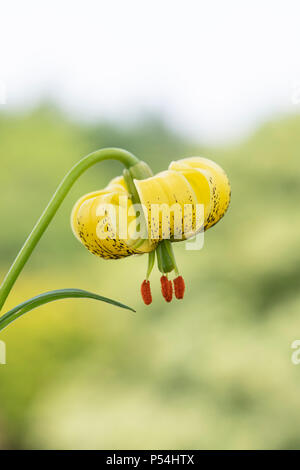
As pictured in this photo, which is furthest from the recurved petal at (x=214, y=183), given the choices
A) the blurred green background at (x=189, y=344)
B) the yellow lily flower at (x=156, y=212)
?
the blurred green background at (x=189, y=344)

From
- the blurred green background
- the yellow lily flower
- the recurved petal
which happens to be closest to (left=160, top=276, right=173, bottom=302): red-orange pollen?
the yellow lily flower

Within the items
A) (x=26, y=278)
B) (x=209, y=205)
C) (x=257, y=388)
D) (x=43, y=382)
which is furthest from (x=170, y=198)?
(x=26, y=278)

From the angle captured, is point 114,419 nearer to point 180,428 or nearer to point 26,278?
point 180,428

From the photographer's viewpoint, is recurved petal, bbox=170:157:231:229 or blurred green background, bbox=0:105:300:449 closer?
recurved petal, bbox=170:157:231:229

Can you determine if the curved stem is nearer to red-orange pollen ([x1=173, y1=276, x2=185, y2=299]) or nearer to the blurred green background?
red-orange pollen ([x1=173, y1=276, x2=185, y2=299])

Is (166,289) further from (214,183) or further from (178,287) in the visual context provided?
(214,183)

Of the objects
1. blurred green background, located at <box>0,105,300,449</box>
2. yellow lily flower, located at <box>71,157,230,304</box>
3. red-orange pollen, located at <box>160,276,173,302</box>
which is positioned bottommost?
red-orange pollen, located at <box>160,276,173,302</box>
